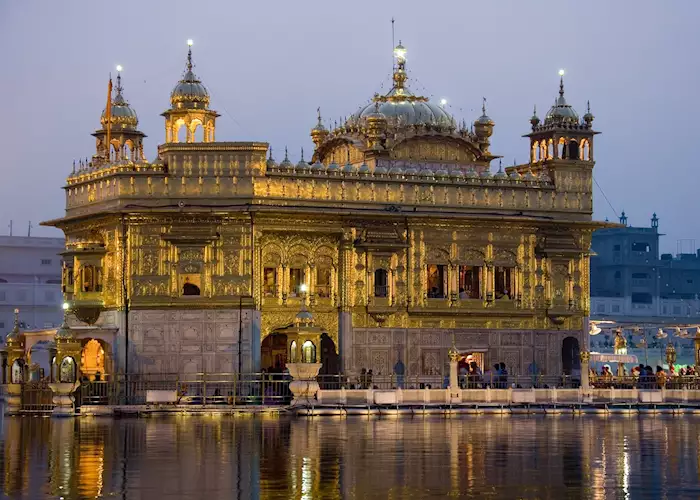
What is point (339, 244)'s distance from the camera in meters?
54.8

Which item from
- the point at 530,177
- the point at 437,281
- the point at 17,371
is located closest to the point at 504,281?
the point at 437,281

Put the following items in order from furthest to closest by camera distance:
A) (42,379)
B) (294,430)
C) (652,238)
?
(652,238)
(42,379)
(294,430)

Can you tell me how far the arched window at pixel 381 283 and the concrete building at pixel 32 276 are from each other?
144 feet

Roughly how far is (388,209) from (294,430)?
18413mm

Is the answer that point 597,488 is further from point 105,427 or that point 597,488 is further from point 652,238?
point 652,238

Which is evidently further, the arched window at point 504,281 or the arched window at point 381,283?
the arched window at point 504,281

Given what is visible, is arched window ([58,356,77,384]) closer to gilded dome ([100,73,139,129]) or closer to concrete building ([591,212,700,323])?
gilded dome ([100,73,139,129])

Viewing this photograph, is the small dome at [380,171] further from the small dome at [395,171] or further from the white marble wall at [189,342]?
the white marble wall at [189,342]

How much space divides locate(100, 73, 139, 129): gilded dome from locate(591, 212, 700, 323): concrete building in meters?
80.7

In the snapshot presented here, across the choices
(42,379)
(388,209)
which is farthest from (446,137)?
(42,379)

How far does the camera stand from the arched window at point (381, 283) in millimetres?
55531

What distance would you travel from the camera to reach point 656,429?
39.5 metres

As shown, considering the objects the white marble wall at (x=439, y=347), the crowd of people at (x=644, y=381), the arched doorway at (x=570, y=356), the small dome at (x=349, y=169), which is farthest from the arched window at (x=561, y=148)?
the crowd of people at (x=644, y=381)

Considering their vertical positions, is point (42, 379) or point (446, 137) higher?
→ point (446, 137)
